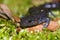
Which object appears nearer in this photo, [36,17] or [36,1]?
[36,17]

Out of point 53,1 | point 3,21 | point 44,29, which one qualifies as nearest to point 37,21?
point 44,29

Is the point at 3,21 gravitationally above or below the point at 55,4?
above

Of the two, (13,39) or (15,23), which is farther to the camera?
(15,23)

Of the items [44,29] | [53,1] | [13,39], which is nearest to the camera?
[13,39]

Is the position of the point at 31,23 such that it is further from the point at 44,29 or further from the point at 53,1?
the point at 53,1

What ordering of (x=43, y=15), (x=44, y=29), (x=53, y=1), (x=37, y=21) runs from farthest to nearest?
(x=53, y=1) → (x=43, y=15) → (x=37, y=21) → (x=44, y=29)

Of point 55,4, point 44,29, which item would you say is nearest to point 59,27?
point 44,29

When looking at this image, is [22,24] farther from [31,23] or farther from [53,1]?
[53,1]

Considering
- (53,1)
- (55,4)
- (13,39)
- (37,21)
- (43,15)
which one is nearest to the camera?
(13,39)

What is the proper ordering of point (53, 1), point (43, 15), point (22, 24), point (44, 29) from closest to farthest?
point (44, 29), point (22, 24), point (43, 15), point (53, 1)
